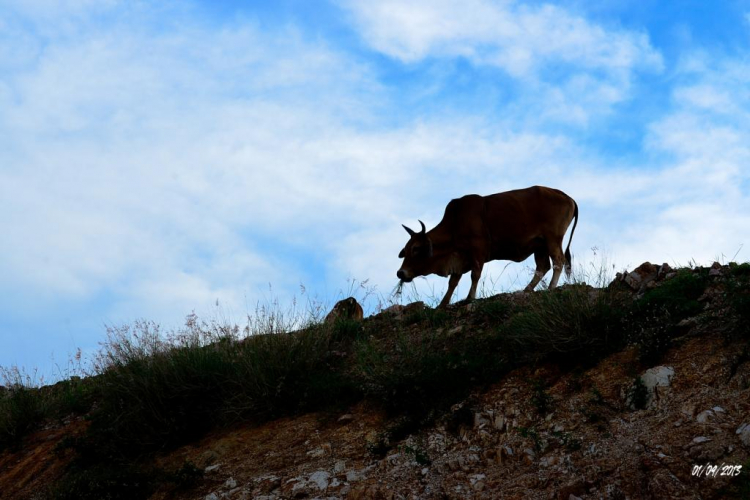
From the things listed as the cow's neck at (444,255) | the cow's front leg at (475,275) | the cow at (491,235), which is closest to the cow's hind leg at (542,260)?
the cow at (491,235)

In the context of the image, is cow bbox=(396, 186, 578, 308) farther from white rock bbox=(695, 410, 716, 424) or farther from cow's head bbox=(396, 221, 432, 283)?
white rock bbox=(695, 410, 716, 424)

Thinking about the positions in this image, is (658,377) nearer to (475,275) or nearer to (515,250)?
(475,275)

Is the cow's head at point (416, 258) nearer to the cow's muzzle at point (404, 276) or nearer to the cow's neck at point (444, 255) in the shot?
the cow's muzzle at point (404, 276)

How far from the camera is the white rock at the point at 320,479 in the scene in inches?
245

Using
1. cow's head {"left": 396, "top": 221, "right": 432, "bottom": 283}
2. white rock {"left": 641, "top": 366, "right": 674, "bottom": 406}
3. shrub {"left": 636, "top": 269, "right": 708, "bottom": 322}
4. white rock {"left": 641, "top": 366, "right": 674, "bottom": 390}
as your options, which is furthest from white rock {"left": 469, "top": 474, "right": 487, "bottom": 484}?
→ cow's head {"left": 396, "top": 221, "right": 432, "bottom": 283}

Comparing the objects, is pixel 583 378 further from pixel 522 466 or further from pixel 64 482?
pixel 64 482

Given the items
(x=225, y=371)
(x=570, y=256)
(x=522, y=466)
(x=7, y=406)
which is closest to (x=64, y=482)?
(x=225, y=371)

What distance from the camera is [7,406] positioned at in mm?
9789

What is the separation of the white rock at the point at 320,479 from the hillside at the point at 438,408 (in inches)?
0.8

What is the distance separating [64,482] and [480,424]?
13.6 ft

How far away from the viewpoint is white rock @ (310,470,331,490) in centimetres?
622

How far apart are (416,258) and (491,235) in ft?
4.48

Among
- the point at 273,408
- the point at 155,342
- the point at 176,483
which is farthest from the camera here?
the point at 155,342

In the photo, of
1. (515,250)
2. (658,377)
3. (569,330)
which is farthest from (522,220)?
(658,377)
